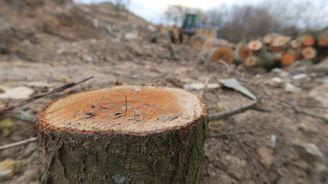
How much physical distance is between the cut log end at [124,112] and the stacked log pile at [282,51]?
432cm

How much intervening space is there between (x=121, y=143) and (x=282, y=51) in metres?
5.19

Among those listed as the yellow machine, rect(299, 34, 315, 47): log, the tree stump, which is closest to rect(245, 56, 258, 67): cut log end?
rect(299, 34, 315, 47): log

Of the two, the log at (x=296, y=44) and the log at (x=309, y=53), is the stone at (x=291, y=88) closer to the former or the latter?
the log at (x=309, y=53)

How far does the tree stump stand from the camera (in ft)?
2.83

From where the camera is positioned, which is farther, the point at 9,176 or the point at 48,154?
the point at 9,176

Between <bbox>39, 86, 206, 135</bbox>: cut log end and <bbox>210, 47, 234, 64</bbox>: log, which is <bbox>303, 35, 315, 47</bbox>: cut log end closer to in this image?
<bbox>210, 47, 234, 64</bbox>: log

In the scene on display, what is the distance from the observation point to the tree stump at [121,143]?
0.86 m

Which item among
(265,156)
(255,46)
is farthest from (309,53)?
(265,156)

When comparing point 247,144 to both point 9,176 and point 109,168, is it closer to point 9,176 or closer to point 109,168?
point 109,168

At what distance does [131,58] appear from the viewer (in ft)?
17.6

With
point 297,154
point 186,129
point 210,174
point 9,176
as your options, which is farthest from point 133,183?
point 297,154

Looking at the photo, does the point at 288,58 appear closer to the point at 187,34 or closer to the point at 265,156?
the point at 265,156

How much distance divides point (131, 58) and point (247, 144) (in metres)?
3.96

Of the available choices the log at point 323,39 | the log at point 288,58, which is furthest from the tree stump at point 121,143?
the log at point 323,39
